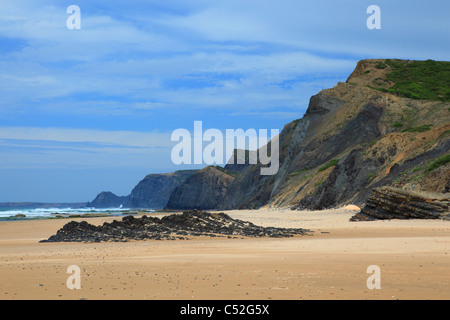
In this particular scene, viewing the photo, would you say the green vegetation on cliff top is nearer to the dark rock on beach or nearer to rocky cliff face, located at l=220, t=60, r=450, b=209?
rocky cliff face, located at l=220, t=60, r=450, b=209

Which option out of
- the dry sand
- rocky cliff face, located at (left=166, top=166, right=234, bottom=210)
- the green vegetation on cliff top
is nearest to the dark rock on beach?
the dry sand

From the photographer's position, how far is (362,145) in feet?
182

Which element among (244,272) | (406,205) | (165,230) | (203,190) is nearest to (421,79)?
(406,205)

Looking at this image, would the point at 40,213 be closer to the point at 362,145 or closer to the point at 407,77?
the point at 362,145

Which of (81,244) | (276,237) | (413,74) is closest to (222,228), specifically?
(276,237)

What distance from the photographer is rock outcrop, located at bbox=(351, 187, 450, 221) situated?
27203 mm

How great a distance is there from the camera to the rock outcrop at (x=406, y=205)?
2720cm

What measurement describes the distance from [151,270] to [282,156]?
286 feet

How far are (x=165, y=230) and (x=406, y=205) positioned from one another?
13.0m

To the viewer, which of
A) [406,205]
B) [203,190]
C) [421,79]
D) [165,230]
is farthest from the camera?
[203,190]

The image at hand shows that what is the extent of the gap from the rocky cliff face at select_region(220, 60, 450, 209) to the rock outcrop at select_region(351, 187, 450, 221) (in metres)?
6.63

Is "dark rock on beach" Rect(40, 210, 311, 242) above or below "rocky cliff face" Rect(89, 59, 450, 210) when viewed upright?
below

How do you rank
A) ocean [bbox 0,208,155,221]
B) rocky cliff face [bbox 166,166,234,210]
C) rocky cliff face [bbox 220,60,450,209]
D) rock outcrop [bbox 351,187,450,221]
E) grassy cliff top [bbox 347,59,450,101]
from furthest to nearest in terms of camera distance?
rocky cliff face [bbox 166,166,234,210]
grassy cliff top [bbox 347,59,450,101]
ocean [bbox 0,208,155,221]
rocky cliff face [bbox 220,60,450,209]
rock outcrop [bbox 351,187,450,221]
